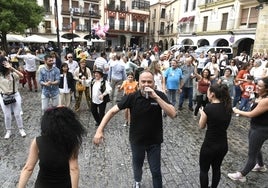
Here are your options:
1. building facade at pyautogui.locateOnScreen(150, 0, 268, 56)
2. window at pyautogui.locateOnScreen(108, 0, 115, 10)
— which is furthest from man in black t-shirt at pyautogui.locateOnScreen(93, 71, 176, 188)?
window at pyautogui.locateOnScreen(108, 0, 115, 10)

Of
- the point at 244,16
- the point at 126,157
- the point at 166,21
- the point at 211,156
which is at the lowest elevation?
the point at 126,157

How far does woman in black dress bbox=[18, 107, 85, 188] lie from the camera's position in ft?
6.59

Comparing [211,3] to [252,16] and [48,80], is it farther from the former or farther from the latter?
[48,80]

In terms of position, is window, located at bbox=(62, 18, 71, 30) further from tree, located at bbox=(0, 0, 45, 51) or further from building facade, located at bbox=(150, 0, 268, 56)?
tree, located at bbox=(0, 0, 45, 51)

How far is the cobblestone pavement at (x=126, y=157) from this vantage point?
12.8ft

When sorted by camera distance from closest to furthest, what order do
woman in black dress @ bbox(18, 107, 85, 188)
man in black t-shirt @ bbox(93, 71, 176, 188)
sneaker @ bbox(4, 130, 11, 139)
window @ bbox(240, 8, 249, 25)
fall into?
woman in black dress @ bbox(18, 107, 85, 188) < man in black t-shirt @ bbox(93, 71, 176, 188) < sneaker @ bbox(4, 130, 11, 139) < window @ bbox(240, 8, 249, 25)

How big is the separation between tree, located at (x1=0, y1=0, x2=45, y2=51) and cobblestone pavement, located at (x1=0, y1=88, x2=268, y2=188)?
47.9ft

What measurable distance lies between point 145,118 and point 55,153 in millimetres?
1273

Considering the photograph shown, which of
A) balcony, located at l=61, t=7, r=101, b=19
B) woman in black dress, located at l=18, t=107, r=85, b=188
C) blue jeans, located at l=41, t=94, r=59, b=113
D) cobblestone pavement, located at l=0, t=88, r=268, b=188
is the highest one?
balcony, located at l=61, t=7, r=101, b=19

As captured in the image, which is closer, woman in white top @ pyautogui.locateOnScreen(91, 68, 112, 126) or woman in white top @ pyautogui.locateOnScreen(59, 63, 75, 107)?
woman in white top @ pyautogui.locateOnScreen(91, 68, 112, 126)

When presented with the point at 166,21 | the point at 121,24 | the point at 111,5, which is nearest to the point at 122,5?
the point at 111,5

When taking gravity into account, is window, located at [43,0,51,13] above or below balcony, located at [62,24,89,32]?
above

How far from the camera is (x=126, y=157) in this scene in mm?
→ 4738

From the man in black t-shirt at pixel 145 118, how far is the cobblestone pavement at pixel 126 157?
0.97 metres
